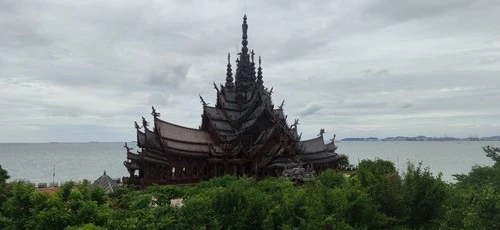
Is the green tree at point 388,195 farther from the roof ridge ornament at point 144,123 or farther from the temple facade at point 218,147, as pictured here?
the roof ridge ornament at point 144,123

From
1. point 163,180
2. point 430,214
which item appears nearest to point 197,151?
point 163,180

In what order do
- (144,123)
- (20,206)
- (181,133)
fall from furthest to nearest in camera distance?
(181,133) → (144,123) → (20,206)

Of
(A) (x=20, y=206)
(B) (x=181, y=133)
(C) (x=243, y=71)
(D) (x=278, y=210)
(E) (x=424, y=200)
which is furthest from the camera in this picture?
(C) (x=243, y=71)

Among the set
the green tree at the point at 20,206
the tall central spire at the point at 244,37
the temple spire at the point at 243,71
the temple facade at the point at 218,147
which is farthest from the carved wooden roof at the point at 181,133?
the green tree at the point at 20,206

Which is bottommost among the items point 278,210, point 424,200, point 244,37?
point 278,210

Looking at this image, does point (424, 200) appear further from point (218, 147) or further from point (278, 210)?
point (218, 147)

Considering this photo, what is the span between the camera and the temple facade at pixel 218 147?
1645 inches

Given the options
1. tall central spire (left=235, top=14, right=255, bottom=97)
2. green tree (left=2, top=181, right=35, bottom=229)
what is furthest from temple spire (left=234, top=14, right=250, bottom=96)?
green tree (left=2, top=181, right=35, bottom=229)

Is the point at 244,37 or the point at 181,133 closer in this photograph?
the point at 181,133

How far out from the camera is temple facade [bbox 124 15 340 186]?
41.8 m

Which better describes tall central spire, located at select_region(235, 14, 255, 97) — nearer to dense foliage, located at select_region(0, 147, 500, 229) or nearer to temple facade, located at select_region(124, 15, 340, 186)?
temple facade, located at select_region(124, 15, 340, 186)

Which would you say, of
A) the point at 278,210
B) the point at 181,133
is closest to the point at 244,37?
the point at 181,133

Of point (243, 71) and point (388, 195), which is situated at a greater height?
point (243, 71)

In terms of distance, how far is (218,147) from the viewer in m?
44.3
